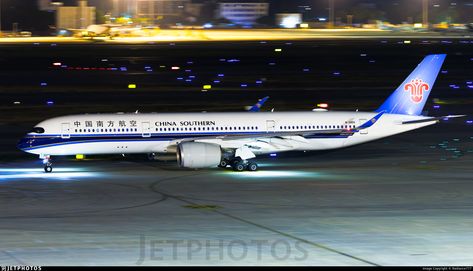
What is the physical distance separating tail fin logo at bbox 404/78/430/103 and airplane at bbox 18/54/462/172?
4.52 feet

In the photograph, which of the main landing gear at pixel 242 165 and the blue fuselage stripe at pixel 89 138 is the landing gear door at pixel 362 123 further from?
the main landing gear at pixel 242 165

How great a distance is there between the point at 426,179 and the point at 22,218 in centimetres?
1950

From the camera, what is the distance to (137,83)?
95812 millimetres

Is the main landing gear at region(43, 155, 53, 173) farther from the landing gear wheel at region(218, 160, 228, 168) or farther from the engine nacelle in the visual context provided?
the landing gear wheel at region(218, 160, 228, 168)

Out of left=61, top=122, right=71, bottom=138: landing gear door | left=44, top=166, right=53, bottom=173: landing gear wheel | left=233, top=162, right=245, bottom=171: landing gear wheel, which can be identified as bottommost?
left=44, top=166, right=53, bottom=173: landing gear wheel

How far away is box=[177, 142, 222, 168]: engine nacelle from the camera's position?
142 ft

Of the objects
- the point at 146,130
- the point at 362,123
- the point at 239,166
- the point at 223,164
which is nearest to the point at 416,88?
the point at 362,123

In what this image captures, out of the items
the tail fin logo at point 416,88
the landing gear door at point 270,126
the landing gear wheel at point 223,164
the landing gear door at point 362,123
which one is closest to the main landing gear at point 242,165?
the landing gear wheel at point 223,164

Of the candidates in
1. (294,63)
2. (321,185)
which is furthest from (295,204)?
(294,63)

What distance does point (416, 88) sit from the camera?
49.0 metres

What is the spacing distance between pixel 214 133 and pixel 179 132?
1826 millimetres

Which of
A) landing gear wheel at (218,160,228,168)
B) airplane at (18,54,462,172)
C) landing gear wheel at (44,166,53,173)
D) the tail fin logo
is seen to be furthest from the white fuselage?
the tail fin logo

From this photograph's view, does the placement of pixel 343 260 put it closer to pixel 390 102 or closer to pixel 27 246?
pixel 27 246

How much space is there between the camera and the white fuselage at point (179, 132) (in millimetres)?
45312
